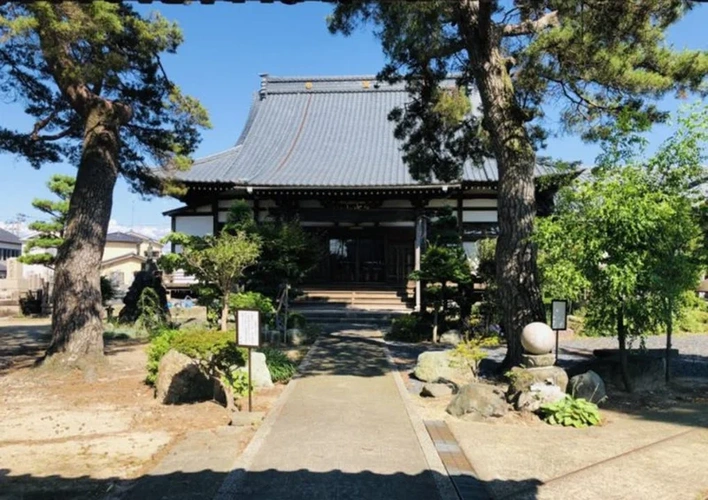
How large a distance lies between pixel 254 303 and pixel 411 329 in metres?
4.08

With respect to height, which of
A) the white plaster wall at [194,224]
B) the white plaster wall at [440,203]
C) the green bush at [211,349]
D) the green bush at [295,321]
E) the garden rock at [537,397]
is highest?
the white plaster wall at [440,203]

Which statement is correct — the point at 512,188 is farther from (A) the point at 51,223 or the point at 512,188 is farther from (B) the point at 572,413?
(A) the point at 51,223

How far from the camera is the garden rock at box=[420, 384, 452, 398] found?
298 inches

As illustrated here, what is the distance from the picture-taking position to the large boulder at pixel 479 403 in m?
6.44

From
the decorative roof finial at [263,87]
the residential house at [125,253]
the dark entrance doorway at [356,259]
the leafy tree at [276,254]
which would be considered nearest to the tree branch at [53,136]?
the leafy tree at [276,254]

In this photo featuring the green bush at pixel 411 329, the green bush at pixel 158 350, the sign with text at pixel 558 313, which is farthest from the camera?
the green bush at pixel 411 329

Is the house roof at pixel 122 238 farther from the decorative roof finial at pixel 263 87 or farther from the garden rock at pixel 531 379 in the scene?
the garden rock at pixel 531 379

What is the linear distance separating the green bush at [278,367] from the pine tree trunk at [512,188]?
355 centimetres

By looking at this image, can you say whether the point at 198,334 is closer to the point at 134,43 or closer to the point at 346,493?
the point at 346,493

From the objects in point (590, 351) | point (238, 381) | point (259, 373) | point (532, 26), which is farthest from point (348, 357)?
point (532, 26)

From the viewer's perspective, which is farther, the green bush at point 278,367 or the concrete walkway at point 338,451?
the green bush at point 278,367

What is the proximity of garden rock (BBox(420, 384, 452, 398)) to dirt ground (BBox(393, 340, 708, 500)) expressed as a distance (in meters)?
0.19

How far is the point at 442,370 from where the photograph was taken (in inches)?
336

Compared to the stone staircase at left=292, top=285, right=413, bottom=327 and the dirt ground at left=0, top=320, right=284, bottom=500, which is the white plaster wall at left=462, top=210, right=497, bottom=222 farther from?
the dirt ground at left=0, top=320, right=284, bottom=500
